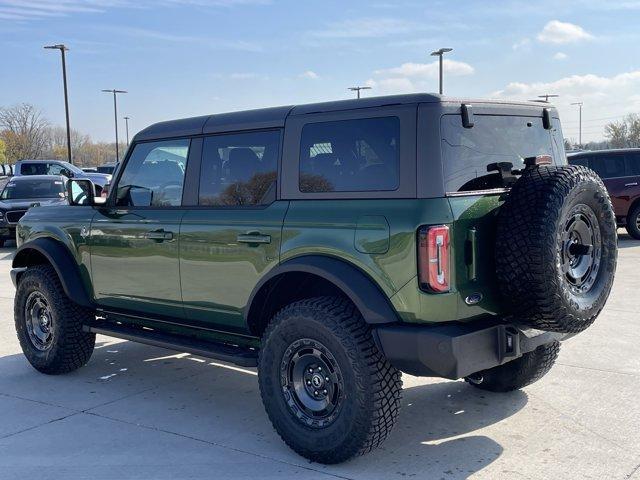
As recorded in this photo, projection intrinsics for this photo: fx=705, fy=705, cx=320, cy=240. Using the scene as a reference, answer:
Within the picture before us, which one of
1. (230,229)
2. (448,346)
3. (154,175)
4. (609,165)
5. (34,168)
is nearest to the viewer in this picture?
(448,346)

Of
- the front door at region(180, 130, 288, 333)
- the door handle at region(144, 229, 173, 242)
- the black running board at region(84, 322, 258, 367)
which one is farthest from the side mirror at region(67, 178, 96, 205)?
the front door at region(180, 130, 288, 333)

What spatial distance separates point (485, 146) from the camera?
388 centimetres

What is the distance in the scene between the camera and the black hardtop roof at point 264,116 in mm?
3716

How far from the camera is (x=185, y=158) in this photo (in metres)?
4.84

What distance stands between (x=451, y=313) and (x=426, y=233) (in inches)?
16.8

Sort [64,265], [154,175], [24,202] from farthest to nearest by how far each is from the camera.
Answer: [24,202] < [64,265] < [154,175]

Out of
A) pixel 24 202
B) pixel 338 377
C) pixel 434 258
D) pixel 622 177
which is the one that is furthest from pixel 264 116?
pixel 24 202

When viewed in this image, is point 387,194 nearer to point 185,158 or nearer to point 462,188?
point 462,188

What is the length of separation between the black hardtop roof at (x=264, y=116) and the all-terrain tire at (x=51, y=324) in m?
1.41

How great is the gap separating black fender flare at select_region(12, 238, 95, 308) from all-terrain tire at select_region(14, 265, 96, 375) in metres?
0.13

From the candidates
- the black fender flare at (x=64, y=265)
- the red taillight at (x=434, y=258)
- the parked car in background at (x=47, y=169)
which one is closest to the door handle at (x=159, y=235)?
the black fender flare at (x=64, y=265)

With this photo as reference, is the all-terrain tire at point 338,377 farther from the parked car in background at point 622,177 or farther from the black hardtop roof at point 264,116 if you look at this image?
the parked car in background at point 622,177

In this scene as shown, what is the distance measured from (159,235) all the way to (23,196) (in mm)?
12920

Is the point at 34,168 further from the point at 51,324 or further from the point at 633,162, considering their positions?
the point at 51,324
